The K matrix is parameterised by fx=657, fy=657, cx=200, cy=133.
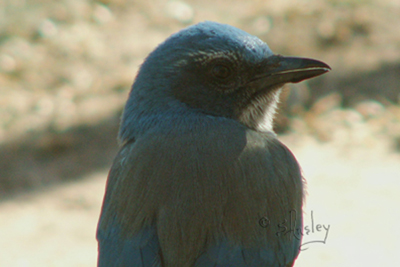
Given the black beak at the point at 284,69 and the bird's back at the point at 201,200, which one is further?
the black beak at the point at 284,69

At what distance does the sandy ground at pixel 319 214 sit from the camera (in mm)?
6836

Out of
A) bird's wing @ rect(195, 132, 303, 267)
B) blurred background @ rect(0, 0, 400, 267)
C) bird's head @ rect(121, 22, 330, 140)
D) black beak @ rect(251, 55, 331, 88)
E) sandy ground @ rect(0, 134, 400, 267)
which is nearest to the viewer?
bird's wing @ rect(195, 132, 303, 267)

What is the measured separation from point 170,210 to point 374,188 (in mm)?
4514

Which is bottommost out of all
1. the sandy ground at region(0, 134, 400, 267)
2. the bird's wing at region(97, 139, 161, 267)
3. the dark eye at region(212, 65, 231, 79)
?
the bird's wing at region(97, 139, 161, 267)

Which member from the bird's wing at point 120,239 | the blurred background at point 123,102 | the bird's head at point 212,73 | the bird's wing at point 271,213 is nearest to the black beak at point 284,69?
the bird's head at point 212,73

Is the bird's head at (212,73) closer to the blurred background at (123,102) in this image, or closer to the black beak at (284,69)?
the black beak at (284,69)

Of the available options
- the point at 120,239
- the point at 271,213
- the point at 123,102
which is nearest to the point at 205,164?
the point at 271,213

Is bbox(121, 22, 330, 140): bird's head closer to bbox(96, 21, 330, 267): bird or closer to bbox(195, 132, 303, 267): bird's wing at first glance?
bbox(96, 21, 330, 267): bird

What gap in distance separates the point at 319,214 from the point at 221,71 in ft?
11.5

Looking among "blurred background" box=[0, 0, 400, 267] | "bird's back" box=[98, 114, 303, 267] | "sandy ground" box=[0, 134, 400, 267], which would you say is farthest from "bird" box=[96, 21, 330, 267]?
"sandy ground" box=[0, 134, 400, 267]

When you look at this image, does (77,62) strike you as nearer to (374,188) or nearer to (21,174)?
(21,174)

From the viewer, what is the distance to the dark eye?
4.27 m

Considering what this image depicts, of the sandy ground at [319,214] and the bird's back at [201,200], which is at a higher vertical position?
the sandy ground at [319,214]

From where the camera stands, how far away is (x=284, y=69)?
4.38m
